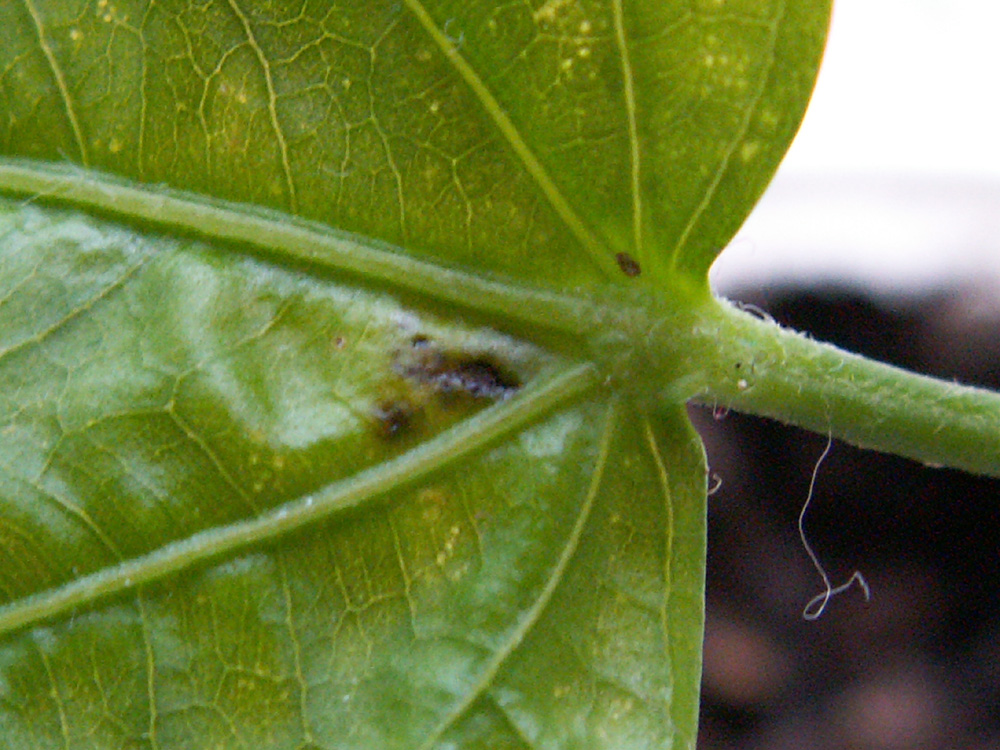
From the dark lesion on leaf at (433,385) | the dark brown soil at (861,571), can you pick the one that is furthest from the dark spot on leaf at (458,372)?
the dark brown soil at (861,571)

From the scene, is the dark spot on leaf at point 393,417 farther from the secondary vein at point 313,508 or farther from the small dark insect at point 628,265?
the small dark insect at point 628,265

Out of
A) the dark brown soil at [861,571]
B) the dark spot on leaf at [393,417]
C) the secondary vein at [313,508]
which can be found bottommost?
the dark brown soil at [861,571]

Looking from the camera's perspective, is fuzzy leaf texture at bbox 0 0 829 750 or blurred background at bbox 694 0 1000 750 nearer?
fuzzy leaf texture at bbox 0 0 829 750

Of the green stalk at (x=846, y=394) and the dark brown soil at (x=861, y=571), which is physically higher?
the green stalk at (x=846, y=394)

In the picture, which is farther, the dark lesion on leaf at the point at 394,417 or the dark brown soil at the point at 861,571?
the dark brown soil at the point at 861,571

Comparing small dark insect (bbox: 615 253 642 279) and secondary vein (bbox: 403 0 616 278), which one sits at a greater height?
secondary vein (bbox: 403 0 616 278)

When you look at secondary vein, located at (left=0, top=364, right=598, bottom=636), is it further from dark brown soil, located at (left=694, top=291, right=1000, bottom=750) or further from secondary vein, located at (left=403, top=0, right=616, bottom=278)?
dark brown soil, located at (left=694, top=291, right=1000, bottom=750)

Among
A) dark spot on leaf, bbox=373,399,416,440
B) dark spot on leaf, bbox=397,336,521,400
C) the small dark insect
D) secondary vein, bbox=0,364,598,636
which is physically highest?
the small dark insect

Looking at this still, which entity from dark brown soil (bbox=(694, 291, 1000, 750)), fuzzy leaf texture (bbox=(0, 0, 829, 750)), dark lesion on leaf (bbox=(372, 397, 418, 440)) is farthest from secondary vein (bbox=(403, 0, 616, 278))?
dark brown soil (bbox=(694, 291, 1000, 750))

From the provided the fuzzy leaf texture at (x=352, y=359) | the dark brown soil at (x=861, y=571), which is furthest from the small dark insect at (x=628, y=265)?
the dark brown soil at (x=861, y=571)
